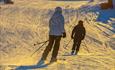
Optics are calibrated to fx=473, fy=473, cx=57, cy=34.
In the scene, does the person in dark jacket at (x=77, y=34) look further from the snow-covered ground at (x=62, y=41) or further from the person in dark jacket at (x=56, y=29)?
the person in dark jacket at (x=56, y=29)

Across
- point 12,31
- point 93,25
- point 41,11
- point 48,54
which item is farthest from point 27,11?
point 48,54

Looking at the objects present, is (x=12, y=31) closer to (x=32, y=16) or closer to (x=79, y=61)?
(x=32, y=16)

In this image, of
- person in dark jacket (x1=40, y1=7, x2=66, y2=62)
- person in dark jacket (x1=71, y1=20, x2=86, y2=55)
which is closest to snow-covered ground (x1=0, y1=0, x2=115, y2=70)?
person in dark jacket (x1=71, y1=20, x2=86, y2=55)

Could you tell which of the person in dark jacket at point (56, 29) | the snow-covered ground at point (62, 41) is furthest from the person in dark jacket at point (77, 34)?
the person in dark jacket at point (56, 29)

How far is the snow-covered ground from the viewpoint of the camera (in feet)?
47.3

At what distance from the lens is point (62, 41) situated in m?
20.6

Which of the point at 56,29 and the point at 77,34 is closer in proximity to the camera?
the point at 56,29

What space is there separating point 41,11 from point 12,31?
8.77m

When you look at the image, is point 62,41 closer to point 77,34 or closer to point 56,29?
point 77,34

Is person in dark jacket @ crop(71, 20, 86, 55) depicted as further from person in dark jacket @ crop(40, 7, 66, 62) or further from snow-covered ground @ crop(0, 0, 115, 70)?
person in dark jacket @ crop(40, 7, 66, 62)

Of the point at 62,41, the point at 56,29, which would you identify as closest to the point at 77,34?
the point at 56,29

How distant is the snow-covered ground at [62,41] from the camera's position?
14430mm

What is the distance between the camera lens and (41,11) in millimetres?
31156

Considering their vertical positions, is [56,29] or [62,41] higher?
[56,29]
